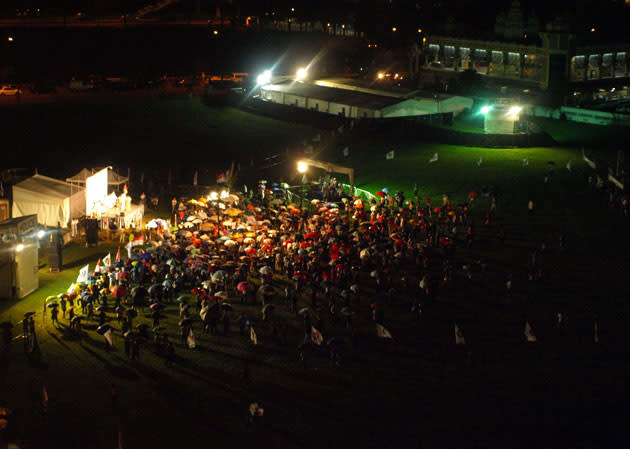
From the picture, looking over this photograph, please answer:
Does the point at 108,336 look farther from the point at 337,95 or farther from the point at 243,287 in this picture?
the point at 337,95

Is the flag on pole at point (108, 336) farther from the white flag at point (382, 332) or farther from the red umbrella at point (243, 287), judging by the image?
the white flag at point (382, 332)

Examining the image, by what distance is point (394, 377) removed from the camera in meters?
16.8

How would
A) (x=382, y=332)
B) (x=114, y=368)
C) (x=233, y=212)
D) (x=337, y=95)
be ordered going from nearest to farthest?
1. (x=114, y=368)
2. (x=382, y=332)
3. (x=233, y=212)
4. (x=337, y=95)

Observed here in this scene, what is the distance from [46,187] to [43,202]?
80cm

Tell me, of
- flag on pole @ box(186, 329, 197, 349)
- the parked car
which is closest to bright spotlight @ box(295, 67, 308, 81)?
the parked car

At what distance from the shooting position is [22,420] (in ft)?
49.7

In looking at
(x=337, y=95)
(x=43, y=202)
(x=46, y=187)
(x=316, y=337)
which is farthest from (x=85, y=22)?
(x=316, y=337)

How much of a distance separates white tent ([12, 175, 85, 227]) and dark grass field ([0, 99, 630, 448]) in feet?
8.42

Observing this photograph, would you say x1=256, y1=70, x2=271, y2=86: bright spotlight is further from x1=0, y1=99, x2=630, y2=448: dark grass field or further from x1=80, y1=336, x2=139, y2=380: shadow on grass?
x1=80, y1=336, x2=139, y2=380: shadow on grass

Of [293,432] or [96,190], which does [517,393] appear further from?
[96,190]

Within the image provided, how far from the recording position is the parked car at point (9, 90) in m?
50.9

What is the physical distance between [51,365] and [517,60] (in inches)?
1852

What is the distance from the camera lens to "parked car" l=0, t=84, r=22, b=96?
167 ft

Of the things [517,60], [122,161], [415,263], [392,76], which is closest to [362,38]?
[392,76]
